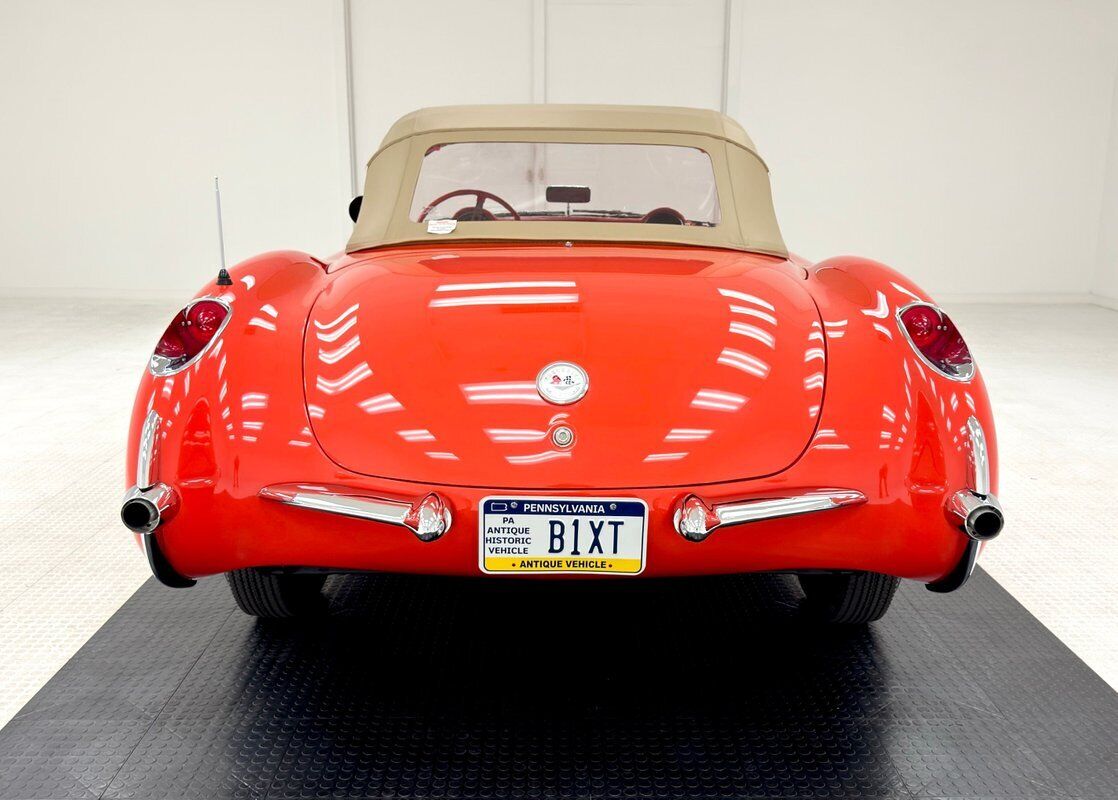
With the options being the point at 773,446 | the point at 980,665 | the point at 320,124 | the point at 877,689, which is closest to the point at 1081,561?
the point at 980,665

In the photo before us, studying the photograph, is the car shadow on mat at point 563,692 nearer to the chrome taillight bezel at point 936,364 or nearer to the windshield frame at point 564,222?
the chrome taillight bezel at point 936,364

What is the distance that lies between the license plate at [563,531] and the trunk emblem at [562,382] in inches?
7.7

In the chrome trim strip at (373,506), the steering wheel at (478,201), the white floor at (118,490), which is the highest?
the steering wheel at (478,201)

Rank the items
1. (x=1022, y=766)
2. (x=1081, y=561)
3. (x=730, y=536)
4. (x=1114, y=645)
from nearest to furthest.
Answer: (x=730, y=536) < (x=1022, y=766) < (x=1114, y=645) < (x=1081, y=561)

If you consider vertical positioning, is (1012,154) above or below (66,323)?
above

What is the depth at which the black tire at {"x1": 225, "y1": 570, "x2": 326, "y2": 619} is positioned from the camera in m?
2.32

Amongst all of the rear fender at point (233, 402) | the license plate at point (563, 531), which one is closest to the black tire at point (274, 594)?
the rear fender at point (233, 402)

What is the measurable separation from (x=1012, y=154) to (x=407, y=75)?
574cm

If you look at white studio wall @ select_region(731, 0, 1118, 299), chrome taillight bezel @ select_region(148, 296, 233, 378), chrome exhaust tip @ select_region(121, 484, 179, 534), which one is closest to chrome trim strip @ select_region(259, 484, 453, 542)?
chrome exhaust tip @ select_region(121, 484, 179, 534)

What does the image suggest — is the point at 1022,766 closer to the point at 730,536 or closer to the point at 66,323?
the point at 730,536

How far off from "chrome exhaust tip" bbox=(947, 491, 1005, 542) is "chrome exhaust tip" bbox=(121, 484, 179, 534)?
1482mm

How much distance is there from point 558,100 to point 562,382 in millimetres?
7557

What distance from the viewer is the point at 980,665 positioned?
2.36m

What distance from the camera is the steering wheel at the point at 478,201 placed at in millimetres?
3004
